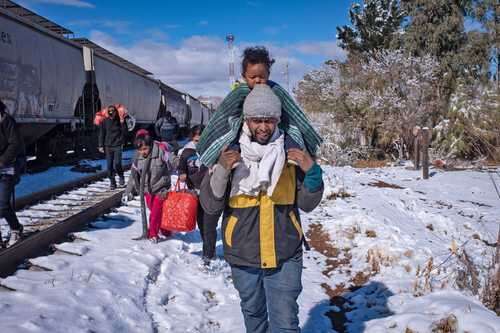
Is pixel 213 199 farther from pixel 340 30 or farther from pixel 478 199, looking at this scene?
pixel 340 30

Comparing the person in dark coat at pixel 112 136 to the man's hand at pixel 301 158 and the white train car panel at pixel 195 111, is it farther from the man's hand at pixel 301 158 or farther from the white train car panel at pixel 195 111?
the white train car panel at pixel 195 111

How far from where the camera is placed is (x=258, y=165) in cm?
234

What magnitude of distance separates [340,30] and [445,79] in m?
8.41

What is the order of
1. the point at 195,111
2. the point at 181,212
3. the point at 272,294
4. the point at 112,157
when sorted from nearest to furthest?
the point at 272,294, the point at 181,212, the point at 112,157, the point at 195,111

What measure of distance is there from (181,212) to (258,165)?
2.67m

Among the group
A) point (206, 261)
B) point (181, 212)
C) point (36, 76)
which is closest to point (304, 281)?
point (206, 261)

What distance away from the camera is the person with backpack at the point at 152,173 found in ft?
18.0

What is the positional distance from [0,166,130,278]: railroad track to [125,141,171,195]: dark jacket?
45.2 inches

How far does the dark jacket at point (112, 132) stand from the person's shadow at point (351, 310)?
5.95 m

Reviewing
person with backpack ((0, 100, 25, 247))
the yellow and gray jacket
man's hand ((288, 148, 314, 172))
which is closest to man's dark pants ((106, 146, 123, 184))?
person with backpack ((0, 100, 25, 247))

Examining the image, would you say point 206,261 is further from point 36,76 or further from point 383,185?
point 36,76

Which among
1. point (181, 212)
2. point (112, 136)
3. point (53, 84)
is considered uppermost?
point (53, 84)

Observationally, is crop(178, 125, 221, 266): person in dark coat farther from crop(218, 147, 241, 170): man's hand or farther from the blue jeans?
crop(218, 147, 241, 170): man's hand

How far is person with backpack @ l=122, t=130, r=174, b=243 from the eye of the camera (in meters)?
5.48
